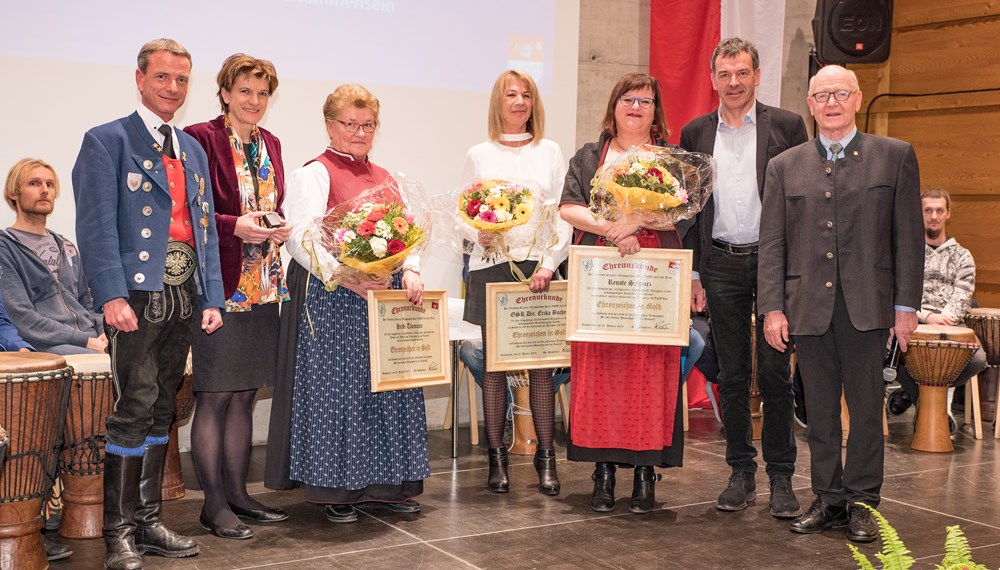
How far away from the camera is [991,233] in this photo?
736cm

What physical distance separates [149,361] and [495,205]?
53.7 inches

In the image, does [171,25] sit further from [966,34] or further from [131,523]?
[966,34]

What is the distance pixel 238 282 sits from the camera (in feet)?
11.7

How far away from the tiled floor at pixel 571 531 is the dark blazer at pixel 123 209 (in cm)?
95

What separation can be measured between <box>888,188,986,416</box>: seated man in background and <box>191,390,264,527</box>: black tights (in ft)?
13.3

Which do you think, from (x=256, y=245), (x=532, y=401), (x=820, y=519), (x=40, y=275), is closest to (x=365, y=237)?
(x=256, y=245)

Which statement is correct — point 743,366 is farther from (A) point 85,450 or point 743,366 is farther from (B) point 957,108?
(B) point 957,108

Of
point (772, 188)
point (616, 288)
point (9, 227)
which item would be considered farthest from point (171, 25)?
point (772, 188)

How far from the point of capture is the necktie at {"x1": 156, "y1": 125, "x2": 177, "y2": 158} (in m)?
3.27

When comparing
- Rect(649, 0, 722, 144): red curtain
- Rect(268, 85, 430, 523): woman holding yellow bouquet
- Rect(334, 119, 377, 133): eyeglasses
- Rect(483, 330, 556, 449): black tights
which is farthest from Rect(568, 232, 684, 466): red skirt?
Rect(649, 0, 722, 144): red curtain

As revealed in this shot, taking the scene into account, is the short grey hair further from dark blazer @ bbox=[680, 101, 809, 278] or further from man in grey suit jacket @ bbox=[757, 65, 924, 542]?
man in grey suit jacket @ bbox=[757, 65, 924, 542]

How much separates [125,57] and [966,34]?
19.0 feet

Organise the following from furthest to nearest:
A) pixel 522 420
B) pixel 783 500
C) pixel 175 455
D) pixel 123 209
→ pixel 522 420, pixel 175 455, pixel 783 500, pixel 123 209

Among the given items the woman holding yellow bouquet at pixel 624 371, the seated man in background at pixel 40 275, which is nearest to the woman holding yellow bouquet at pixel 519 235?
the woman holding yellow bouquet at pixel 624 371
